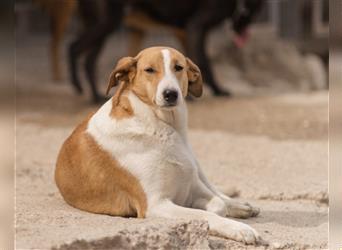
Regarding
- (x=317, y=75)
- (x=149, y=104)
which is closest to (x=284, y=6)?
(x=317, y=75)

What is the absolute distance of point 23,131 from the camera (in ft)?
24.1

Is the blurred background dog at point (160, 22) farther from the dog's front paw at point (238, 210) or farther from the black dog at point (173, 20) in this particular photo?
the dog's front paw at point (238, 210)

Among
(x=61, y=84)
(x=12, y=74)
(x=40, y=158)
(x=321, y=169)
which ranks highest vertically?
(x=12, y=74)

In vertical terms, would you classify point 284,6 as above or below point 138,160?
below

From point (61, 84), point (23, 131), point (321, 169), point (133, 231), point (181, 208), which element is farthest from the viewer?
point (61, 84)

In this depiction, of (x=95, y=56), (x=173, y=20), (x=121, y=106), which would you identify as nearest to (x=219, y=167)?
(x=121, y=106)

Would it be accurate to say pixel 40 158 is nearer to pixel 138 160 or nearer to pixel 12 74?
pixel 138 160

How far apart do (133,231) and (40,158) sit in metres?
3.02

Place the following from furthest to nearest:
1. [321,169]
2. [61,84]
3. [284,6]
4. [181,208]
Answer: [284,6], [61,84], [321,169], [181,208]

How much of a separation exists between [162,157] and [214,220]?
1.20 feet

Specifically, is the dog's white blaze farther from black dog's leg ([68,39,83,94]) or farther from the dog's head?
black dog's leg ([68,39,83,94])

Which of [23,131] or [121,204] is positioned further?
[23,131]

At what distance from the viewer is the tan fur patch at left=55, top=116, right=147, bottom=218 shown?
3.46 metres

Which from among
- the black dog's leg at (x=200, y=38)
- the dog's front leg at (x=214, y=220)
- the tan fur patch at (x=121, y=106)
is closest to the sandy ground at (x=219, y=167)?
the dog's front leg at (x=214, y=220)
